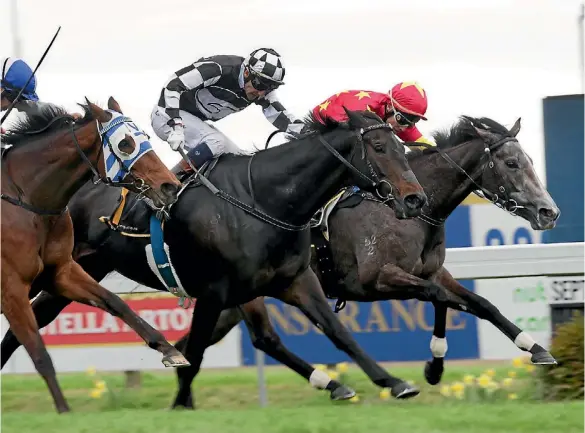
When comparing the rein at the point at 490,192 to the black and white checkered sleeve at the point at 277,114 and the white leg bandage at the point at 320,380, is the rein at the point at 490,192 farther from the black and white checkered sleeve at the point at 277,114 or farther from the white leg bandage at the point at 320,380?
the white leg bandage at the point at 320,380

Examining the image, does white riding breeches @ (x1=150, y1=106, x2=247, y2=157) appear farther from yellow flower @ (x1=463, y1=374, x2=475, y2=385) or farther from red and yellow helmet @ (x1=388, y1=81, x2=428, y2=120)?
yellow flower @ (x1=463, y1=374, x2=475, y2=385)

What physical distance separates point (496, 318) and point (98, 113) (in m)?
2.57

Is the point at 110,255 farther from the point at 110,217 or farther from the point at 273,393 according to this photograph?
the point at 273,393

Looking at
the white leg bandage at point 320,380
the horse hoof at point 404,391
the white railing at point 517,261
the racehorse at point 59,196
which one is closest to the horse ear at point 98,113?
the racehorse at point 59,196

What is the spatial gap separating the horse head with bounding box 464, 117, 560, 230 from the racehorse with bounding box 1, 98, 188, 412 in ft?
7.07

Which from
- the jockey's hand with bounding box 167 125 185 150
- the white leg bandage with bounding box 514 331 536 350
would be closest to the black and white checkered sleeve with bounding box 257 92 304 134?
the jockey's hand with bounding box 167 125 185 150

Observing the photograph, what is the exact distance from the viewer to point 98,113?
242 inches

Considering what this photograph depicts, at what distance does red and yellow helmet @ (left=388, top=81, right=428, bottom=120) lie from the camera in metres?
7.43

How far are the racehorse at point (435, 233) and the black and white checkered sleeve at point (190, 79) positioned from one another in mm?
1207

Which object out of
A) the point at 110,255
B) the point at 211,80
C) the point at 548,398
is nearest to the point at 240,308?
the point at 110,255

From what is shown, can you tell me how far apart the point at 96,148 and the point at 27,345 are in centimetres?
100

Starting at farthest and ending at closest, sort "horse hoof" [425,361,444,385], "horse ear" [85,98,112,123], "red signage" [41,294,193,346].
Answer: "red signage" [41,294,193,346] < "horse hoof" [425,361,444,385] < "horse ear" [85,98,112,123]

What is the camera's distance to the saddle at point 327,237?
24.6ft

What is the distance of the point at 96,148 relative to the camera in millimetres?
6176
